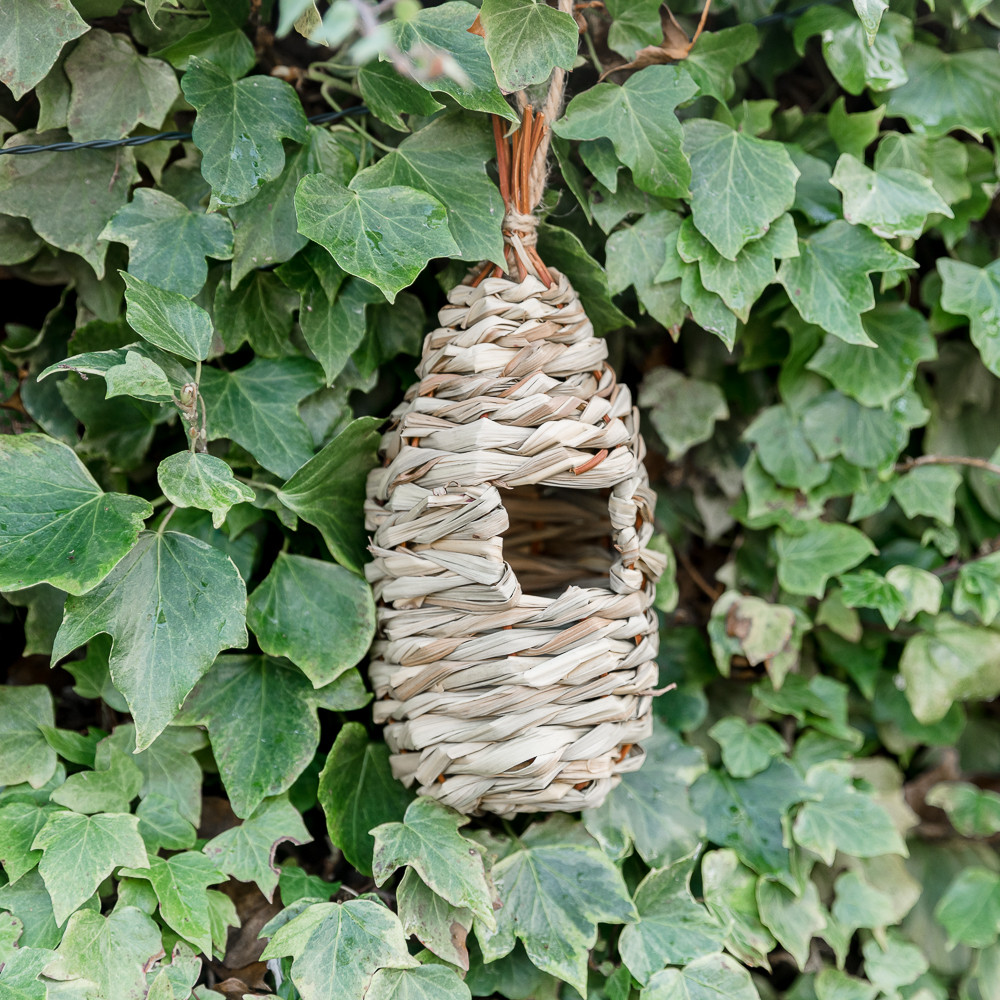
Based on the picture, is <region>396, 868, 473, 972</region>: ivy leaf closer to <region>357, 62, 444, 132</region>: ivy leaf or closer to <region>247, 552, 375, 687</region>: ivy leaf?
<region>247, 552, 375, 687</region>: ivy leaf

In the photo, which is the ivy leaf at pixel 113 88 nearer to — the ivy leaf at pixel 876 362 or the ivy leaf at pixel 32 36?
the ivy leaf at pixel 32 36

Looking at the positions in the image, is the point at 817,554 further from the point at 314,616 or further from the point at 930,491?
the point at 314,616

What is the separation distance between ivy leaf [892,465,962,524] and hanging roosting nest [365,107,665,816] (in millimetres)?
477

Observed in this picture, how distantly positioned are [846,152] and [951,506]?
491 mm

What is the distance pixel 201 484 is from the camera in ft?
2.25

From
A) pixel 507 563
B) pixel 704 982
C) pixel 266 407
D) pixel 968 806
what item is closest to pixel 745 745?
pixel 704 982

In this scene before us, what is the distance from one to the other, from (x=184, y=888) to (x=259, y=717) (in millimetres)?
165

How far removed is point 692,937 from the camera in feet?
2.83

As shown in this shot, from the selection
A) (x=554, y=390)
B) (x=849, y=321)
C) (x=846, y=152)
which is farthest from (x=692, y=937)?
(x=846, y=152)

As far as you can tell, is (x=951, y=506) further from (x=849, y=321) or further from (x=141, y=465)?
(x=141, y=465)

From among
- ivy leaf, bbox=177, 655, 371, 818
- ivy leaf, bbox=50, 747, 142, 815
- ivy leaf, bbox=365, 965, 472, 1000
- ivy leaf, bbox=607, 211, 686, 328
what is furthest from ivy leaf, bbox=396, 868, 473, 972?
ivy leaf, bbox=607, 211, 686, 328

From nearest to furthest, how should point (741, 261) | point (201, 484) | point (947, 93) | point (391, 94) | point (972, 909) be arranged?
point (201, 484) < point (391, 94) < point (741, 261) < point (947, 93) < point (972, 909)

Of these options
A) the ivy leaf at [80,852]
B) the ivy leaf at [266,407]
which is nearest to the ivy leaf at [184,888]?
the ivy leaf at [80,852]

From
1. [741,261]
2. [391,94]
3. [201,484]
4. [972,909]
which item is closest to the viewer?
[201,484]
